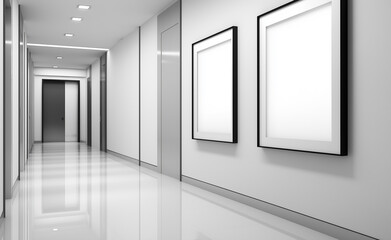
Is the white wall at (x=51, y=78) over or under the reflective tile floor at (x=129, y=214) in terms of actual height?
over

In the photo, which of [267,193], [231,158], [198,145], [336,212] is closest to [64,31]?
[198,145]

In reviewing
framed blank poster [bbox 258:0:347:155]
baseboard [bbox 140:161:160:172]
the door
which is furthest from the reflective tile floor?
baseboard [bbox 140:161:160:172]

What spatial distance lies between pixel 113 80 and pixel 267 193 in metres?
11.3

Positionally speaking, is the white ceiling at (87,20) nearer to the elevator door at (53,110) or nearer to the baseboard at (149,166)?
the baseboard at (149,166)

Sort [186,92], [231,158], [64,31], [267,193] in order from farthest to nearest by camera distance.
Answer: [64,31] → [186,92] → [231,158] → [267,193]

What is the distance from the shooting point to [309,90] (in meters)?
5.13

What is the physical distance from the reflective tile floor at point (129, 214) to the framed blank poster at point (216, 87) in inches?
47.3

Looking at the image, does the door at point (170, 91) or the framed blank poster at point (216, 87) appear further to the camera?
the door at point (170, 91)

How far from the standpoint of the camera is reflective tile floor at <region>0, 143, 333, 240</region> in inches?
190

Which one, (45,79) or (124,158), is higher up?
(45,79)

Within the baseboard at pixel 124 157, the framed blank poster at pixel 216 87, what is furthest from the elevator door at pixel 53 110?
the framed blank poster at pixel 216 87

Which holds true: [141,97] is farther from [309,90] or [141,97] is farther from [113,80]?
[309,90]

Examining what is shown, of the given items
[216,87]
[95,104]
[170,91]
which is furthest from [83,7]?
[95,104]

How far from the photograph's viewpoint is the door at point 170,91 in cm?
945
